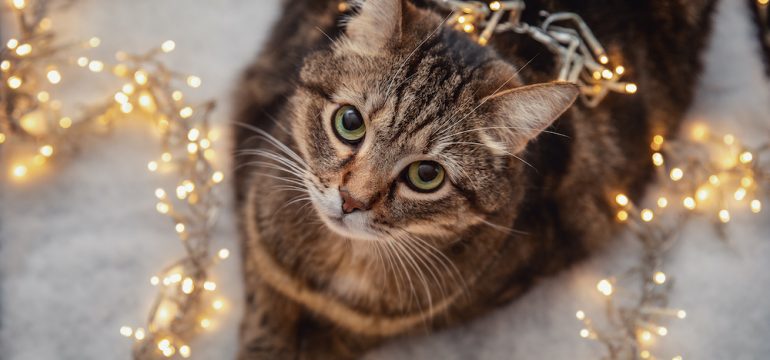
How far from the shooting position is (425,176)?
1089 millimetres

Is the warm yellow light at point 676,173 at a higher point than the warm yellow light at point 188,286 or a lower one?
lower

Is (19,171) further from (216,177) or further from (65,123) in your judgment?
(216,177)

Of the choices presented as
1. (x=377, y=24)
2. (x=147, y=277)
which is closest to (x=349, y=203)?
(x=377, y=24)

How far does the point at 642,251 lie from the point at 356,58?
3.02 feet

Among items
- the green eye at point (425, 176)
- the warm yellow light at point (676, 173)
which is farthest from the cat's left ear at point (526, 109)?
the warm yellow light at point (676, 173)

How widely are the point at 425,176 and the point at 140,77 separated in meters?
0.86

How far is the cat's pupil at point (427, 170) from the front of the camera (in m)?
1.08

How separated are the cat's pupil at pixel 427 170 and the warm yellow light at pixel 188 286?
62 centimetres

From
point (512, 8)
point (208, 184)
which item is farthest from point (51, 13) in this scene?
point (512, 8)

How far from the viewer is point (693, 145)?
Result: 5.70 ft

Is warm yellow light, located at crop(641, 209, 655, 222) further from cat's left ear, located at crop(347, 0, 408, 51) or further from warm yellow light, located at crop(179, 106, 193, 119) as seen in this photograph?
warm yellow light, located at crop(179, 106, 193, 119)

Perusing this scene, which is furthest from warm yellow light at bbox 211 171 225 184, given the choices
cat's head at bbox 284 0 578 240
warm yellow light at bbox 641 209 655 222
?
warm yellow light at bbox 641 209 655 222

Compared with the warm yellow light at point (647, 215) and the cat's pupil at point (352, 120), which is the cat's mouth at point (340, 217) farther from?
the warm yellow light at point (647, 215)

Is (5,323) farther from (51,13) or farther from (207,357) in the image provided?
(51,13)
